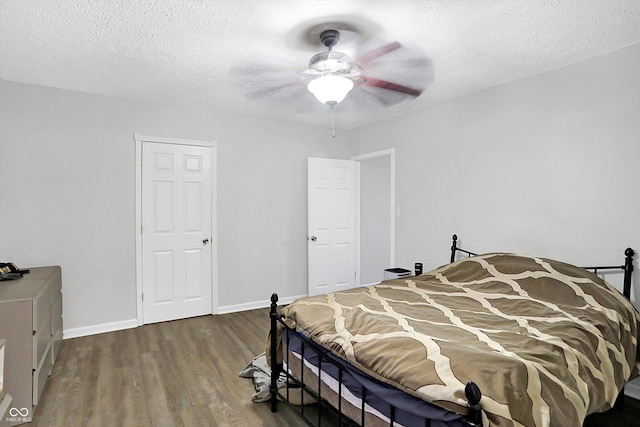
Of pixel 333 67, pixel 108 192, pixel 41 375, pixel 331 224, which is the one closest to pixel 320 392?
pixel 41 375

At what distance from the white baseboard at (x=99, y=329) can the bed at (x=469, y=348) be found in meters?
2.22

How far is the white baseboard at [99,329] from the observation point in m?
3.52

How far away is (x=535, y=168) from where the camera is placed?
3096 mm

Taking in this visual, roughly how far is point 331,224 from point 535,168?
8.57 feet

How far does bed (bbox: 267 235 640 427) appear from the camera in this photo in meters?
1.34

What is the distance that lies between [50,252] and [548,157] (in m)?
4.62

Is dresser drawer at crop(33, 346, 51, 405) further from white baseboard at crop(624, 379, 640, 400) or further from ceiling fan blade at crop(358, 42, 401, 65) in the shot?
white baseboard at crop(624, 379, 640, 400)

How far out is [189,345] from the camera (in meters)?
3.36

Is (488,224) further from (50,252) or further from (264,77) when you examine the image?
(50,252)

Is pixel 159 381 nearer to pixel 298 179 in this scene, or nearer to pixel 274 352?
pixel 274 352

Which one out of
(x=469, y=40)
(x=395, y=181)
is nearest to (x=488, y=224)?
(x=395, y=181)

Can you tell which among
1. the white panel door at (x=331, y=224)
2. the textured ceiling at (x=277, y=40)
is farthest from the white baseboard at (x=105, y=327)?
the textured ceiling at (x=277, y=40)

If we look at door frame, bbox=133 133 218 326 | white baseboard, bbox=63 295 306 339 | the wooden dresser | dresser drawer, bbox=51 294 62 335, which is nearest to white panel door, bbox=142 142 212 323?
door frame, bbox=133 133 218 326

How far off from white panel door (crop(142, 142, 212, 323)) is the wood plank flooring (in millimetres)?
342
